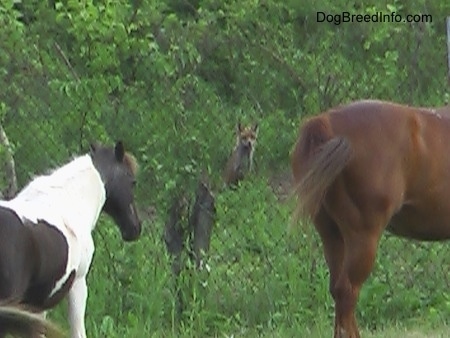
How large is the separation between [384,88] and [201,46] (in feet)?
5.39

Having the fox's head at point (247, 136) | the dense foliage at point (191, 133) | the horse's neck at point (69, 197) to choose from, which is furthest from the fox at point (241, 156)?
the horse's neck at point (69, 197)

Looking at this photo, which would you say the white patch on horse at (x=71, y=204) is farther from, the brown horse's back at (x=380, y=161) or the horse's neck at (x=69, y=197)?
the brown horse's back at (x=380, y=161)

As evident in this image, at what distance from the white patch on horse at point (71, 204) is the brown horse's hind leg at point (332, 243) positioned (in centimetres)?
125

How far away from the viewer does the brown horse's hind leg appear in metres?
6.80

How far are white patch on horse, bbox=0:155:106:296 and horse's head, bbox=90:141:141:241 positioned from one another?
0.09 m

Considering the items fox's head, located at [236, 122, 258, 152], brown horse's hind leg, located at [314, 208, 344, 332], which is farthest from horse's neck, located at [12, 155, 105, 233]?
fox's head, located at [236, 122, 258, 152]

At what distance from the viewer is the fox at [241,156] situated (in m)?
9.63

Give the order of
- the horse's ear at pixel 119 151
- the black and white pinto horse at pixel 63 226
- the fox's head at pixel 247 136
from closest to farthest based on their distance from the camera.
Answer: the black and white pinto horse at pixel 63 226, the horse's ear at pixel 119 151, the fox's head at pixel 247 136

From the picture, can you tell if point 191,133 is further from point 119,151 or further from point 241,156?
point 241,156

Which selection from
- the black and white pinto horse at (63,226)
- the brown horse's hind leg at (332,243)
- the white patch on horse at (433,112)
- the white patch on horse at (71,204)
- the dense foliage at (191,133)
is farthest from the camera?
the dense foliage at (191,133)

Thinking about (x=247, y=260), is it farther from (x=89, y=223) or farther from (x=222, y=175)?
(x=89, y=223)

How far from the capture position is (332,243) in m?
6.86

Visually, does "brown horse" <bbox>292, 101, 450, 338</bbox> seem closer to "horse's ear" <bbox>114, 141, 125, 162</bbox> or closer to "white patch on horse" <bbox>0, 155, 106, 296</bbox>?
"horse's ear" <bbox>114, 141, 125, 162</bbox>

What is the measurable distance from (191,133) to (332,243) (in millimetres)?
1948
